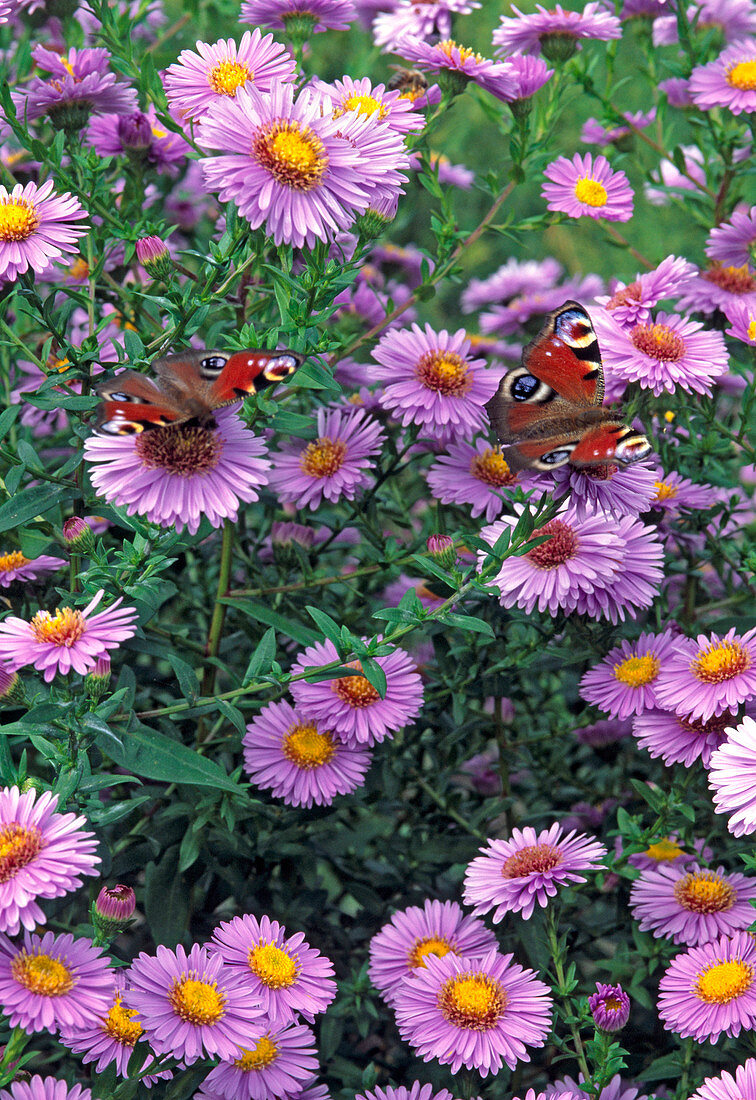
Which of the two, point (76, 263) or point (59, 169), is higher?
point (76, 263)

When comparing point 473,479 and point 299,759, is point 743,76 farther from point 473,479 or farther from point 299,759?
point 299,759

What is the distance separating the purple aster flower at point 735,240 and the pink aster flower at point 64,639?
133 centimetres

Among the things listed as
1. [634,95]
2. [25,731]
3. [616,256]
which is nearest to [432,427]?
[25,731]

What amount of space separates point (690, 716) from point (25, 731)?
942 mm

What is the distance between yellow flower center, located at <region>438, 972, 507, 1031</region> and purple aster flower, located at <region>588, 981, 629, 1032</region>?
13 cm

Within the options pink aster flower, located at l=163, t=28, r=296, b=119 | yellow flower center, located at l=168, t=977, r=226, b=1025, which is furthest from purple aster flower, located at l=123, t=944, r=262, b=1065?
pink aster flower, located at l=163, t=28, r=296, b=119

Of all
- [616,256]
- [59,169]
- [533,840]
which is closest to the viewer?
[533,840]

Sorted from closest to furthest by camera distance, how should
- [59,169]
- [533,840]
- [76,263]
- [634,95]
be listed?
[533,840] < [59,169] < [76,263] < [634,95]

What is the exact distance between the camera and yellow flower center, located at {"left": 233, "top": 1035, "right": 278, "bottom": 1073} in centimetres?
146

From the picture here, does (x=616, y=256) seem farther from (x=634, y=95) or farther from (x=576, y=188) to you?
(x=576, y=188)

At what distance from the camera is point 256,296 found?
1.99 metres

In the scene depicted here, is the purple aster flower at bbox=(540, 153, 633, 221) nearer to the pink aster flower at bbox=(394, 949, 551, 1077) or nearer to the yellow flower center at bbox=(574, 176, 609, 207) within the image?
the yellow flower center at bbox=(574, 176, 609, 207)

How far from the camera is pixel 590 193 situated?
207 cm

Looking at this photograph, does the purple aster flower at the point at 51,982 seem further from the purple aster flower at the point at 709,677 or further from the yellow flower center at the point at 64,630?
the purple aster flower at the point at 709,677
